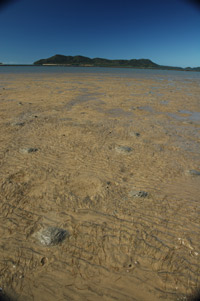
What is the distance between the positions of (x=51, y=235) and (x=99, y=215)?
82 centimetres

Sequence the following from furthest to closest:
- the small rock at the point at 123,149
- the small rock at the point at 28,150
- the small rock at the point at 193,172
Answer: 1. the small rock at the point at 123,149
2. the small rock at the point at 28,150
3. the small rock at the point at 193,172

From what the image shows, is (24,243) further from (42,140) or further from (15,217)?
(42,140)

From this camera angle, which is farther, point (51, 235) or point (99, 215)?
point (99, 215)

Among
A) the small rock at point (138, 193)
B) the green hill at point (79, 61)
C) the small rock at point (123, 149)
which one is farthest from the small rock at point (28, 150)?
the green hill at point (79, 61)

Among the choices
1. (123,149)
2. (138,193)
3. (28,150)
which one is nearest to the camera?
(138,193)

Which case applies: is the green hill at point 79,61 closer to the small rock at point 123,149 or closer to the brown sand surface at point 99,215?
the small rock at point 123,149

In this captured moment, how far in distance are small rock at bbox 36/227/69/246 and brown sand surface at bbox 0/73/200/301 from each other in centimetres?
6

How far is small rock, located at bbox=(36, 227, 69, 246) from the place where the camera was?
7.98 ft

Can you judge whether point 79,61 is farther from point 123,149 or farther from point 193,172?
point 193,172

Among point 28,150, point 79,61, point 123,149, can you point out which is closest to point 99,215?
point 123,149

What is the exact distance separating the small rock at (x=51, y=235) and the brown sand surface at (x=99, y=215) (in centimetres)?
6

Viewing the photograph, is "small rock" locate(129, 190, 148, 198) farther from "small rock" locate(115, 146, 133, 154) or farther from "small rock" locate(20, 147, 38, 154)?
"small rock" locate(20, 147, 38, 154)

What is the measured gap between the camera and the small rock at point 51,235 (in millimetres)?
2434

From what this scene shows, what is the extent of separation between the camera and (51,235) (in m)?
2.49
